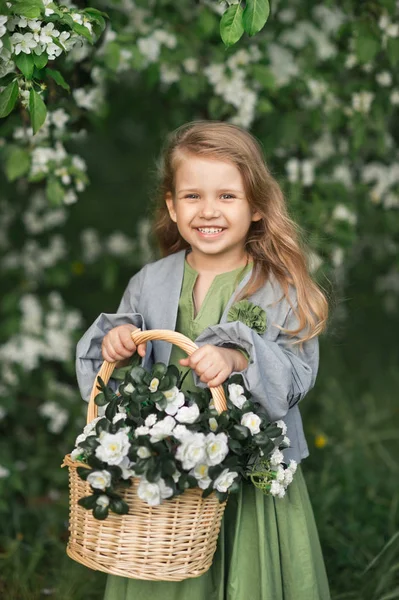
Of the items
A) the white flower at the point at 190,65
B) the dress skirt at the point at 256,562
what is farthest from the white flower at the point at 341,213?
the dress skirt at the point at 256,562

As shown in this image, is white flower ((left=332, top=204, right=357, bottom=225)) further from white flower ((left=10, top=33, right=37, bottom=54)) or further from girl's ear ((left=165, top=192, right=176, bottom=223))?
white flower ((left=10, top=33, right=37, bottom=54))

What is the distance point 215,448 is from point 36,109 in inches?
37.7

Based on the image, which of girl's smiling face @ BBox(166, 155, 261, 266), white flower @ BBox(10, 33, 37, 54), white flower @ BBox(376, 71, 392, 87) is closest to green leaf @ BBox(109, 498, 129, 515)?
girl's smiling face @ BBox(166, 155, 261, 266)

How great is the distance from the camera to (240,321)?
84.6 inches

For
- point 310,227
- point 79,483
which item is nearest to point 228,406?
point 79,483

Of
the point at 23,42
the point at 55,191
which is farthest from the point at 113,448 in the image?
the point at 55,191

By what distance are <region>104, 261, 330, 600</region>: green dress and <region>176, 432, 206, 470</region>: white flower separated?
0.36 m

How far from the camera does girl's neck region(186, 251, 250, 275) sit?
2.33 m

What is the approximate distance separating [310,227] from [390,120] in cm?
90

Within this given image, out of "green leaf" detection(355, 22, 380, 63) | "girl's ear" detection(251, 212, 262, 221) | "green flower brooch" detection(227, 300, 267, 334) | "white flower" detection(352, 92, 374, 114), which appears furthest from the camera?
"white flower" detection(352, 92, 374, 114)

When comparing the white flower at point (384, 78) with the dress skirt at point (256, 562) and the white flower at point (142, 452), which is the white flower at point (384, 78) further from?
the white flower at point (142, 452)

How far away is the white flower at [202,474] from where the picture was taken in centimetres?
188

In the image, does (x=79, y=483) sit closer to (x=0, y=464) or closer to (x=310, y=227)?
(x=0, y=464)

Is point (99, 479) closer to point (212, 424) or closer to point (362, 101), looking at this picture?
point (212, 424)
